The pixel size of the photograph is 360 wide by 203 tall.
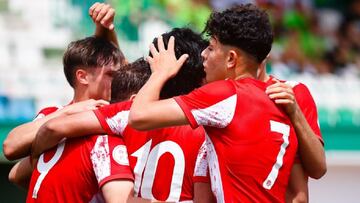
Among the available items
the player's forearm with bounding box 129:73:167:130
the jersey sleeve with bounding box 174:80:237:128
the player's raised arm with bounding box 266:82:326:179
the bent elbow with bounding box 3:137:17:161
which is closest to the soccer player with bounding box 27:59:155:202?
the bent elbow with bounding box 3:137:17:161

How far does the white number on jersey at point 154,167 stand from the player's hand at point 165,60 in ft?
1.08

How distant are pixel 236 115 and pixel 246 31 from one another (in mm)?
390

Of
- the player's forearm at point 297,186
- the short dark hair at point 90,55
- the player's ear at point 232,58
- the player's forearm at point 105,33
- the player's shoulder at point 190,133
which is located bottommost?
the player's forearm at point 297,186

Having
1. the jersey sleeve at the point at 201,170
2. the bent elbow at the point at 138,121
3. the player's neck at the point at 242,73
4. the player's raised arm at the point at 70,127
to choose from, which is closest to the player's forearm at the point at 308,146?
the player's neck at the point at 242,73

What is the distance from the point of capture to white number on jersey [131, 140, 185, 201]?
446cm

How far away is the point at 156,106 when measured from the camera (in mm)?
4172

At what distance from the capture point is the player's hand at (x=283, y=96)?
14.0 feet

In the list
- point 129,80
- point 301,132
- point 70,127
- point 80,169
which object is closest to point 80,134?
point 70,127

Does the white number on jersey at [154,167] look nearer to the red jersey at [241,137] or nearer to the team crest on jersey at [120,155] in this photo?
the team crest on jersey at [120,155]

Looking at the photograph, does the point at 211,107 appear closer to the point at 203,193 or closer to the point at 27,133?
the point at 203,193

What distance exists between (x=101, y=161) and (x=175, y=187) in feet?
1.21

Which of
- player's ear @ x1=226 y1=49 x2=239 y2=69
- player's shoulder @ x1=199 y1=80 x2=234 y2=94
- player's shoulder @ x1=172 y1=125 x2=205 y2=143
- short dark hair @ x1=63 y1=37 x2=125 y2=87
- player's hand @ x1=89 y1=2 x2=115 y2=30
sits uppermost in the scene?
player's hand @ x1=89 y1=2 x2=115 y2=30

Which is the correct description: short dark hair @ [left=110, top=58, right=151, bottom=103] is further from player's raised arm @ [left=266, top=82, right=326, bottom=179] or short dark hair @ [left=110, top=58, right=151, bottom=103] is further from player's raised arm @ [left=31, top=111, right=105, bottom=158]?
player's raised arm @ [left=266, top=82, right=326, bottom=179]

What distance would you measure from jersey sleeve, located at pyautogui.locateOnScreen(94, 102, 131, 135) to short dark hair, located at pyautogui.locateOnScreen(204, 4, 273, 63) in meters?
0.54
